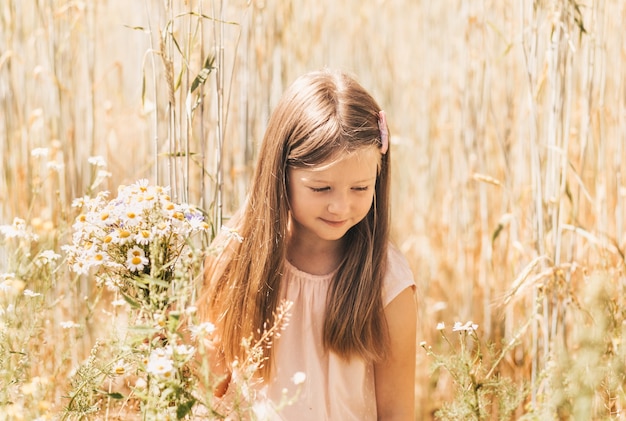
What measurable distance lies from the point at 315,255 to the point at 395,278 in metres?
0.15

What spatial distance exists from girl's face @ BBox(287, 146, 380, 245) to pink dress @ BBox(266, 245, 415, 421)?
13cm

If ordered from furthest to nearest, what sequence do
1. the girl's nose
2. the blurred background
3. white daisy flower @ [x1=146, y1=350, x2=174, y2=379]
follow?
the blurred background < the girl's nose < white daisy flower @ [x1=146, y1=350, x2=174, y2=379]

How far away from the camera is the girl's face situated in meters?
1.33

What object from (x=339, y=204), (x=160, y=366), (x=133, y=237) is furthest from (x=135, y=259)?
(x=339, y=204)

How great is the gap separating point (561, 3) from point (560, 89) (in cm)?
17

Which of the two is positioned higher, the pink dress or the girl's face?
the girl's face

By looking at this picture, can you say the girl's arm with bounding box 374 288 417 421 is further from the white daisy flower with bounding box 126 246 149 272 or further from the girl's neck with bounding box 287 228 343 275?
the white daisy flower with bounding box 126 246 149 272

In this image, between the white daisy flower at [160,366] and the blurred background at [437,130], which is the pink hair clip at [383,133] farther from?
the white daisy flower at [160,366]

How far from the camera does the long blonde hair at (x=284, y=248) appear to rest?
1.39 metres

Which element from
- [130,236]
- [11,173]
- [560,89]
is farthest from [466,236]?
[130,236]

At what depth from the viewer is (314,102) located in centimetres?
140

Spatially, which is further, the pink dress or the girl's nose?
the pink dress

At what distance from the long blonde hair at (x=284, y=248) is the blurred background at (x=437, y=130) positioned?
0.09m

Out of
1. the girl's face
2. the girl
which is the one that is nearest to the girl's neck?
the girl
